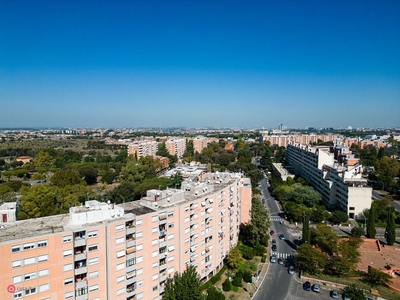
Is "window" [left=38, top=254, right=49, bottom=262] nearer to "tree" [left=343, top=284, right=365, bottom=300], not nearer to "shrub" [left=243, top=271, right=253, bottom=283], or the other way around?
"shrub" [left=243, top=271, right=253, bottom=283]

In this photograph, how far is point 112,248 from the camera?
19.5 meters

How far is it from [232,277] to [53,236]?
1787cm

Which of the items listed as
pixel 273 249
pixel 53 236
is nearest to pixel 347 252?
pixel 273 249

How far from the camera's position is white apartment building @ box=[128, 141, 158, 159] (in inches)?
3792

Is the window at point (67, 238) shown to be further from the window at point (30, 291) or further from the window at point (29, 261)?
the window at point (30, 291)

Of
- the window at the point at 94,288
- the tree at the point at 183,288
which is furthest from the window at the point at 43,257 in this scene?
the tree at the point at 183,288

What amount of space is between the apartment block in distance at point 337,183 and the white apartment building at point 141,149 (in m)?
54.1

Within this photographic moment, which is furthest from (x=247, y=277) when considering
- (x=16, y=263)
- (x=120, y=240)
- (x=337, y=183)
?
(x=337, y=183)

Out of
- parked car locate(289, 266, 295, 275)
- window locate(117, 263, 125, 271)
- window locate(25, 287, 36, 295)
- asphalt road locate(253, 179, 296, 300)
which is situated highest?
window locate(25, 287, 36, 295)

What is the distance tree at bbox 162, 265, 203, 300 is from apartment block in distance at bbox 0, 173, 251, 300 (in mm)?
1379

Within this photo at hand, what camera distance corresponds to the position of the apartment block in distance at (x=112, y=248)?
16641 millimetres

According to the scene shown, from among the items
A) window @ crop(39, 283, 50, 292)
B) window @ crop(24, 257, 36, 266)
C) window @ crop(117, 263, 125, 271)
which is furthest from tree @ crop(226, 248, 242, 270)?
window @ crop(24, 257, 36, 266)

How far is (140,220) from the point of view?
21.1 meters

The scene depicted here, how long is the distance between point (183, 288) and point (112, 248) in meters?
6.21
